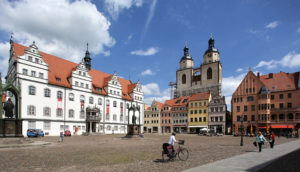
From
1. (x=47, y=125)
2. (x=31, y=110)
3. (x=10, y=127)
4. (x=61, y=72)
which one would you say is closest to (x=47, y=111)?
(x=47, y=125)

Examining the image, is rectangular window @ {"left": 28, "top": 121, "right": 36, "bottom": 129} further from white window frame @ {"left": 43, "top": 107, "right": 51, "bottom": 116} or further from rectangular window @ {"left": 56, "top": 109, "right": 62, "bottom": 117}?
rectangular window @ {"left": 56, "top": 109, "right": 62, "bottom": 117}

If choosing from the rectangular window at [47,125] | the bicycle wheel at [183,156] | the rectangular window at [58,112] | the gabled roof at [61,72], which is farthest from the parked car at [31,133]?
the bicycle wheel at [183,156]

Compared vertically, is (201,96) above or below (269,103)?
above

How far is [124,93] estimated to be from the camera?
62156 millimetres

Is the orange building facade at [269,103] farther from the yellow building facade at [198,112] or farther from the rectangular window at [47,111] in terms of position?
the rectangular window at [47,111]

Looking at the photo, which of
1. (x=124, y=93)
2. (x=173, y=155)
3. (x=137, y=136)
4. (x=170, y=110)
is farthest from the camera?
(x=170, y=110)

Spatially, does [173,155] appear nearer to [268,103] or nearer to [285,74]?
[268,103]

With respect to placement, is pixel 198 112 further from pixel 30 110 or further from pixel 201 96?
pixel 30 110

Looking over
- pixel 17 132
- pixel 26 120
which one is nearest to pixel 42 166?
pixel 17 132

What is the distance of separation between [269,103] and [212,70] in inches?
1086

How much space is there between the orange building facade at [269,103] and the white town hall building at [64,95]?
3094cm

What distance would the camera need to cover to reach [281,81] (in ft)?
179

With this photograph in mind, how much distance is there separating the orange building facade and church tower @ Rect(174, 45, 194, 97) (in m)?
26.3

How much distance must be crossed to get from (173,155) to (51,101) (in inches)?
1453
